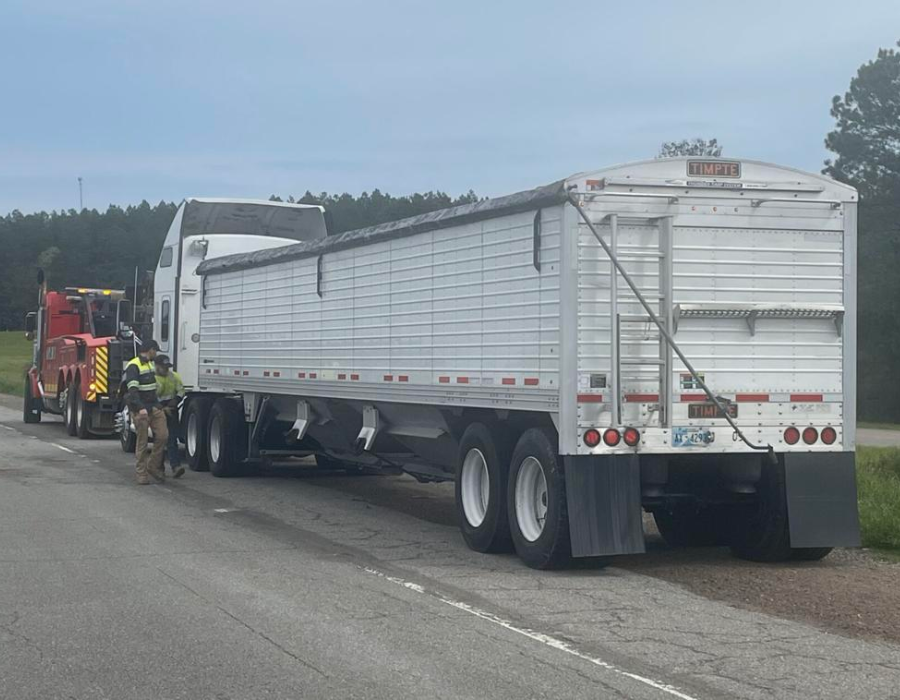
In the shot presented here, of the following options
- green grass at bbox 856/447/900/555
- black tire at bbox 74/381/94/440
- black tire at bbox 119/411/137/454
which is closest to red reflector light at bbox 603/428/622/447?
green grass at bbox 856/447/900/555

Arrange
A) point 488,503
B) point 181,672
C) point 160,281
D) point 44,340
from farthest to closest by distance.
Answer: point 44,340, point 160,281, point 488,503, point 181,672

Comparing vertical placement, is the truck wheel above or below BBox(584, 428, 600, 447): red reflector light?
below

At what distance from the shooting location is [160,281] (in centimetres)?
2164

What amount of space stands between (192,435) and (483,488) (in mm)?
9220

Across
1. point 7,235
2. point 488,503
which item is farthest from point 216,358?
point 7,235

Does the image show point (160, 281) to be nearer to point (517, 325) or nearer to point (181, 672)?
point (517, 325)

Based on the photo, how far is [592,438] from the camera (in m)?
10.2

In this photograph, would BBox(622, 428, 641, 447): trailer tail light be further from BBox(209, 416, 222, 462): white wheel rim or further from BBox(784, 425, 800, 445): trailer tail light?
BBox(209, 416, 222, 462): white wheel rim

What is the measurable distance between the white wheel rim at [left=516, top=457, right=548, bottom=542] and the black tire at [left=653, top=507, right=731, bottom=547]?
1.48 m

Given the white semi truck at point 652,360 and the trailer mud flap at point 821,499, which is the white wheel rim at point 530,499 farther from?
the trailer mud flap at point 821,499

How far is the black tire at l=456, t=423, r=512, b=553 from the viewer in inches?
447

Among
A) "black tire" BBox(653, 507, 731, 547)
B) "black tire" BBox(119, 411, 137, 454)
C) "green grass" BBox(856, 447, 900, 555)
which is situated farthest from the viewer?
"black tire" BBox(119, 411, 137, 454)

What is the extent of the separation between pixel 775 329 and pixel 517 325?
83.1 inches

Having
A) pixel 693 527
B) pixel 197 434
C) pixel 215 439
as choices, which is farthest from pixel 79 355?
pixel 693 527
